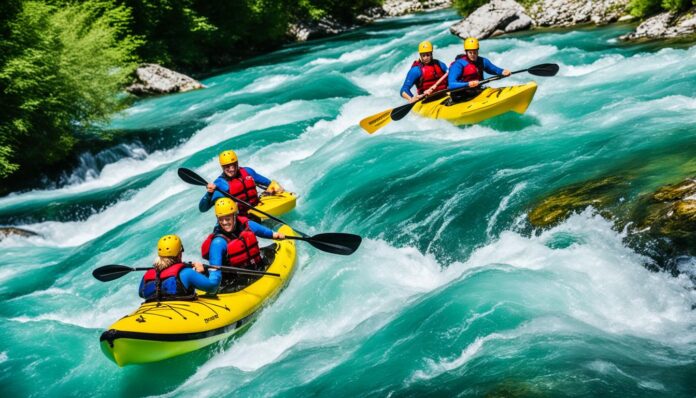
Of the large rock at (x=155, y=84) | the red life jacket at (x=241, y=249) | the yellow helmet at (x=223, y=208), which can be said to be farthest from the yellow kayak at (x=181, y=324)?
the large rock at (x=155, y=84)

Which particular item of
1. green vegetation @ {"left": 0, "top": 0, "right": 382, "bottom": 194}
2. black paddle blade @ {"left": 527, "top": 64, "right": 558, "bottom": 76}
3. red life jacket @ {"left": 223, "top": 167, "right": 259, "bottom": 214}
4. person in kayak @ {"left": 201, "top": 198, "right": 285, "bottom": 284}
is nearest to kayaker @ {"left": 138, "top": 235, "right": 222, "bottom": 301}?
person in kayak @ {"left": 201, "top": 198, "right": 285, "bottom": 284}

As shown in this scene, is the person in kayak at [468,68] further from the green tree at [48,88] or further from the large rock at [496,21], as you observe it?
the large rock at [496,21]

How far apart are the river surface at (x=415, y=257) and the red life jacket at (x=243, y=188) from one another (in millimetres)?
637

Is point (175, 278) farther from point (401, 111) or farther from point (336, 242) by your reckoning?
point (401, 111)

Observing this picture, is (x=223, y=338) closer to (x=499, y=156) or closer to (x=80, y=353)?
(x=80, y=353)

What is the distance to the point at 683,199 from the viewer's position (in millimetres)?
5078

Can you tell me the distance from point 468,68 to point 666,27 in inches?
229

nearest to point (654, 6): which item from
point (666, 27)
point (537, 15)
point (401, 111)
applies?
point (666, 27)

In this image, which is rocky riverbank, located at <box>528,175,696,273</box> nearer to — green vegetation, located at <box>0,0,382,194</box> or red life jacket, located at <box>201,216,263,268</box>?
red life jacket, located at <box>201,216,263,268</box>

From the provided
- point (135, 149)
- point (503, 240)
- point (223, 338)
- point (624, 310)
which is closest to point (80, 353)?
point (223, 338)

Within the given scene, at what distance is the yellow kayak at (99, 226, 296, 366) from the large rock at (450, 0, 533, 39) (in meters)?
13.8

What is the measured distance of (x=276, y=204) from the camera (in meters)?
8.26

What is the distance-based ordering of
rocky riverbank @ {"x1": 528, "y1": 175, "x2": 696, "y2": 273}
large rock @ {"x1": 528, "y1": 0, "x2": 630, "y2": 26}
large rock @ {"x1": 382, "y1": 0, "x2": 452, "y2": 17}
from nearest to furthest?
rocky riverbank @ {"x1": 528, "y1": 175, "x2": 696, "y2": 273}, large rock @ {"x1": 528, "y1": 0, "x2": 630, "y2": 26}, large rock @ {"x1": 382, "y1": 0, "x2": 452, "y2": 17}

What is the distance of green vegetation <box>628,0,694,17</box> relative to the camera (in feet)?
43.0
